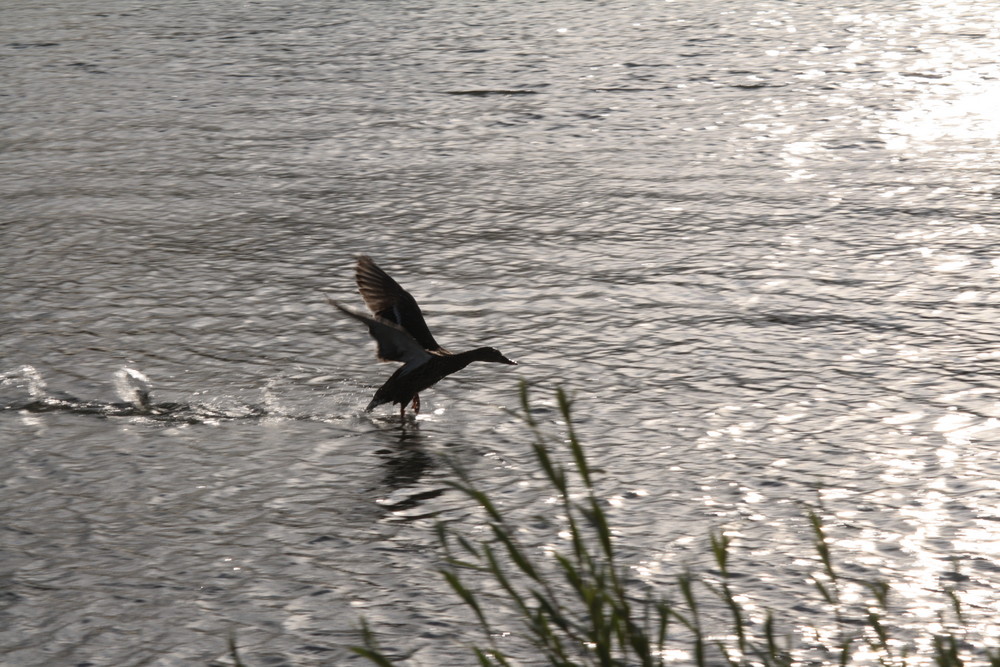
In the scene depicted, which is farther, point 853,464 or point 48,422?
point 48,422

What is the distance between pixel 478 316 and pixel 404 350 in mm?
983

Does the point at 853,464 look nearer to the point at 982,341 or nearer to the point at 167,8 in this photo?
the point at 982,341

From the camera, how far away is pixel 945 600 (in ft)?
11.0

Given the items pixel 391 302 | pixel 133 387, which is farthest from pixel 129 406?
pixel 391 302

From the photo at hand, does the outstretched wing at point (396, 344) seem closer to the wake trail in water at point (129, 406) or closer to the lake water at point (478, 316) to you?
the lake water at point (478, 316)

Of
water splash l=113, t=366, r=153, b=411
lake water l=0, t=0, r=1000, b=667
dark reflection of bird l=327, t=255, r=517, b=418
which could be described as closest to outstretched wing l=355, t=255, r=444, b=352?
dark reflection of bird l=327, t=255, r=517, b=418

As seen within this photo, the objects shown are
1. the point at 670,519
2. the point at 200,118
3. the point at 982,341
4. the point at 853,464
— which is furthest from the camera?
the point at 200,118

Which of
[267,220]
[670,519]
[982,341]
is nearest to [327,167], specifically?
[267,220]

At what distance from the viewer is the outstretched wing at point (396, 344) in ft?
14.8

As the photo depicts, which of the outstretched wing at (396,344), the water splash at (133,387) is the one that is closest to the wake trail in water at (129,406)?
the water splash at (133,387)

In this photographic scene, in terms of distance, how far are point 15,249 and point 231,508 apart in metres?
2.99

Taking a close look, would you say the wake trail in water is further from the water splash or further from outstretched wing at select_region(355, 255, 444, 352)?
outstretched wing at select_region(355, 255, 444, 352)

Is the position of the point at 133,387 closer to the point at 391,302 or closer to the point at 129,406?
the point at 129,406

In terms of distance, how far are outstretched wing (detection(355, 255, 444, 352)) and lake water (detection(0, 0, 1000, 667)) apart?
26 cm
